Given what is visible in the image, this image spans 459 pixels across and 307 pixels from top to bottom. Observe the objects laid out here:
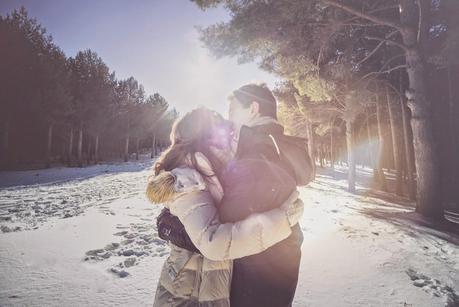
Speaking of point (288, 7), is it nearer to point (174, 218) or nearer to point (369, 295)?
point (369, 295)

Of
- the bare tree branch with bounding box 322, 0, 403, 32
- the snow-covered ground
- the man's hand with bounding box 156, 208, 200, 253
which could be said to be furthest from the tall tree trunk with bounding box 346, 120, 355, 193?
the man's hand with bounding box 156, 208, 200, 253

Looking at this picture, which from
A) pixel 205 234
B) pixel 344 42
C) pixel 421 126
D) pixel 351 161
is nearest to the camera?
pixel 205 234

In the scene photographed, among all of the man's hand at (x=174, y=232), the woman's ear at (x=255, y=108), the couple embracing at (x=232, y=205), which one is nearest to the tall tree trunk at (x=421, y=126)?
the couple embracing at (x=232, y=205)

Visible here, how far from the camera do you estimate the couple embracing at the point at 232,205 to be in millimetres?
1366

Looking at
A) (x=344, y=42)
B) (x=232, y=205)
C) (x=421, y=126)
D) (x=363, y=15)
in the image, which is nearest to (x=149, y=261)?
(x=232, y=205)

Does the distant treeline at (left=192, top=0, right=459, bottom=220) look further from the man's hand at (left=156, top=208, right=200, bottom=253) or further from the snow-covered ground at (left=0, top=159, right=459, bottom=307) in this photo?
the man's hand at (left=156, top=208, right=200, bottom=253)

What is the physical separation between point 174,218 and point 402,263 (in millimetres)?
4240

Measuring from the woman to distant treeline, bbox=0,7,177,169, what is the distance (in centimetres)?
2837

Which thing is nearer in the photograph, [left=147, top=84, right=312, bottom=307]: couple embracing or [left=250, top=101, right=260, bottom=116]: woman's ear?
[left=147, top=84, right=312, bottom=307]: couple embracing

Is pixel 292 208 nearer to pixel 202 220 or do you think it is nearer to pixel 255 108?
pixel 202 220

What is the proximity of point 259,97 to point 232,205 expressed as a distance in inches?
32.2

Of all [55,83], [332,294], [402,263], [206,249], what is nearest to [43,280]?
[206,249]

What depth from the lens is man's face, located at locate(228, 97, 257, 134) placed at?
1.83 m

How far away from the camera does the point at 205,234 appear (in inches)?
52.3
